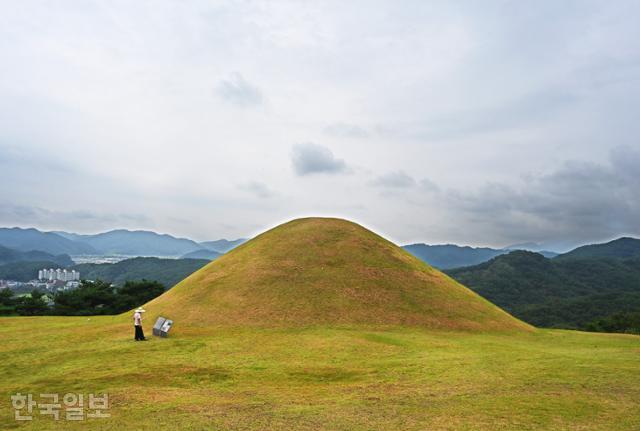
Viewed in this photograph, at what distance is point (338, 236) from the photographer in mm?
47469

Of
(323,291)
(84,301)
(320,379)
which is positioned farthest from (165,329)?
(84,301)

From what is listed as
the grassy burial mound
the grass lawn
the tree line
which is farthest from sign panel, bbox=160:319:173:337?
the tree line

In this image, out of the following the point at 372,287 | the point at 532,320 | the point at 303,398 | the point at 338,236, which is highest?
the point at 338,236

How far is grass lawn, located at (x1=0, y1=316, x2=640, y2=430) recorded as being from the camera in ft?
37.2

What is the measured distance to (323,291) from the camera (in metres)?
35.2

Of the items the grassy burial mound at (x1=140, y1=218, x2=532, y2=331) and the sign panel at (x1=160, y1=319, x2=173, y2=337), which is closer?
the sign panel at (x1=160, y1=319, x2=173, y2=337)

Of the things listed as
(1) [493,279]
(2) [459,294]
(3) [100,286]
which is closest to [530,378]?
(2) [459,294]

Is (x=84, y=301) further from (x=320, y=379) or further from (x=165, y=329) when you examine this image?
(x=320, y=379)

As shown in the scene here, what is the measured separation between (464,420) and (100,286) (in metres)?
70.0

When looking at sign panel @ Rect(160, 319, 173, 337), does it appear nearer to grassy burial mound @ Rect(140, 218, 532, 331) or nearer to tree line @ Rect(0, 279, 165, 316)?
grassy burial mound @ Rect(140, 218, 532, 331)

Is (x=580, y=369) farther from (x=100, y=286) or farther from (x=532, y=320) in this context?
(x=532, y=320)

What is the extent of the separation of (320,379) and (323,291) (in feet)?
59.7

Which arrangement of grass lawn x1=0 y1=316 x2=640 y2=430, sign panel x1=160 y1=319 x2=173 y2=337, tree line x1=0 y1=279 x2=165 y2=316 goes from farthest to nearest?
1. tree line x1=0 y1=279 x2=165 y2=316
2. sign panel x1=160 y1=319 x2=173 y2=337
3. grass lawn x1=0 y1=316 x2=640 y2=430

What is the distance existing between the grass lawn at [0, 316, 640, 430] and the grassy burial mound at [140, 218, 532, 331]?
10.8 ft
